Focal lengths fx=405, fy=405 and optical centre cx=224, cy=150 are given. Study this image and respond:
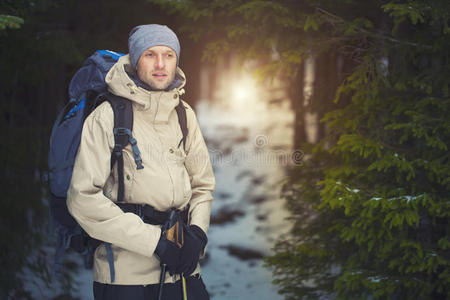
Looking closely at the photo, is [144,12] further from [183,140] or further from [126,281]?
[126,281]

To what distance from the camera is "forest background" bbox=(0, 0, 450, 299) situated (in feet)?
13.2

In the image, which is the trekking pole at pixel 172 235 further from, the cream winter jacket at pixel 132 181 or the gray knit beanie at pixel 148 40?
the gray knit beanie at pixel 148 40

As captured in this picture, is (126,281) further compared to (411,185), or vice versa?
(411,185)

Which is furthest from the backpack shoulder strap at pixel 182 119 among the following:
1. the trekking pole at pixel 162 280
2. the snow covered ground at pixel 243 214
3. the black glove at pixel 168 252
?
the snow covered ground at pixel 243 214

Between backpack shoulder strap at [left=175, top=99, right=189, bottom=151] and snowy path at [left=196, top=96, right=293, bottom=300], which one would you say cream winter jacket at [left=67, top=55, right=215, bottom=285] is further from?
snowy path at [left=196, top=96, right=293, bottom=300]

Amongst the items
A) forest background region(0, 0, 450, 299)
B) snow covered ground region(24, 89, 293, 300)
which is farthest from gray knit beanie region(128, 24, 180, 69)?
→ snow covered ground region(24, 89, 293, 300)

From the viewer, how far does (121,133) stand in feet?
8.84

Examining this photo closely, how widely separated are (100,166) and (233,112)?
3221 centimetres

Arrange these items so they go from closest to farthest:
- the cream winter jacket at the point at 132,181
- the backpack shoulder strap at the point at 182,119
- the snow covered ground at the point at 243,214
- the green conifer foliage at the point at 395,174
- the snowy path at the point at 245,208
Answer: the cream winter jacket at the point at 132,181 → the backpack shoulder strap at the point at 182,119 → the green conifer foliage at the point at 395,174 → the snow covered ground at the point at 243,214 → the snowy path at the point at 245,208

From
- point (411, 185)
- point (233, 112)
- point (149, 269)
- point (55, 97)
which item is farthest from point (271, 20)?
point (233, 112)

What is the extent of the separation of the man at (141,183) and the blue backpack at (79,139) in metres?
0.05

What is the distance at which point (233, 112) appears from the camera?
34625mm

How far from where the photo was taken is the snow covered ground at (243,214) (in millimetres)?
7203

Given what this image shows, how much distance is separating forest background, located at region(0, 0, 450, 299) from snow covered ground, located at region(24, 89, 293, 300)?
3.96 ft
